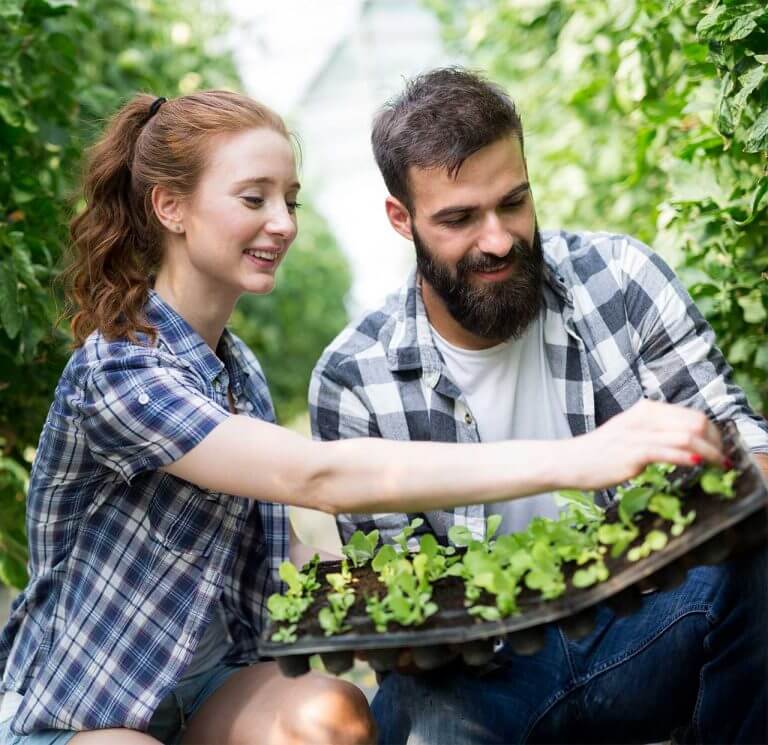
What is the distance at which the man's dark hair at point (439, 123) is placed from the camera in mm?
2383

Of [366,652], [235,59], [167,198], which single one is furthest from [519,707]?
[235,59]

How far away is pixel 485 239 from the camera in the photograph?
2.38 meters

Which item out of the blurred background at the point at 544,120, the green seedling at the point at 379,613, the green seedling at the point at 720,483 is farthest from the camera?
the blurred background at the point at 544,120

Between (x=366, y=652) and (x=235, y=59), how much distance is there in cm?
553

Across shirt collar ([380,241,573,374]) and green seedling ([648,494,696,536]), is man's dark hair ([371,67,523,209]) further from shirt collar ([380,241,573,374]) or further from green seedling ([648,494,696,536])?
green seedling ([648,494,696,536])

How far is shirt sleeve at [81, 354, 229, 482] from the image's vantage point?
6.13ft

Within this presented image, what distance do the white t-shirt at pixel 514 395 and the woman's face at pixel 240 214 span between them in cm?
54

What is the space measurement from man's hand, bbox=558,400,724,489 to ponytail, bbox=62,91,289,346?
964 mm

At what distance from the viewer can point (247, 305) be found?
833 centimetres

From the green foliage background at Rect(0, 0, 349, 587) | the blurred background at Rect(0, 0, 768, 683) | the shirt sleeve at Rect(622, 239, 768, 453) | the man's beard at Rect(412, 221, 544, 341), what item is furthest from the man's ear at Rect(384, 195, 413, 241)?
the green foliage background at Rect(0, 0, 349, 587)

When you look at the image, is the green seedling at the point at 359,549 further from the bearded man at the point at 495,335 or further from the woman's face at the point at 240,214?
the woman's face at the point at 240,214

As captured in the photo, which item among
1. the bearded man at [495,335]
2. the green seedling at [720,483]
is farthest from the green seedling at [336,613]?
the green seedling at [720,483]

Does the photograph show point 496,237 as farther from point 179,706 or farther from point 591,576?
point 179,706

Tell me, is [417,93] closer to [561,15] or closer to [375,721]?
[375,721]
